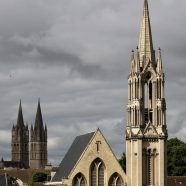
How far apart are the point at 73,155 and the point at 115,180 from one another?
6.37 meters

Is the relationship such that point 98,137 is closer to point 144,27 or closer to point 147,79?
point 147,79

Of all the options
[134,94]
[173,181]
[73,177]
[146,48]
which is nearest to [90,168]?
[73,177]

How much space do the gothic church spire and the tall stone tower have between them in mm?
819

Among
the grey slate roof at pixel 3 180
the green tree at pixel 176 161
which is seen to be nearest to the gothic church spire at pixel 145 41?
the grey slate roof at pixel 3 180

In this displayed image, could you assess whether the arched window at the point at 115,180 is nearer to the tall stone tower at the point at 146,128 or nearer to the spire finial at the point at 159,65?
the tall stone tower at the point at 146,128

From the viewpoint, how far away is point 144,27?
3248 inches

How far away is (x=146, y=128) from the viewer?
78.8 meters

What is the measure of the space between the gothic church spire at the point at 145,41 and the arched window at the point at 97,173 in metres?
11.4

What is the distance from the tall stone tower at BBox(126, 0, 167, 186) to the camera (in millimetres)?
78312

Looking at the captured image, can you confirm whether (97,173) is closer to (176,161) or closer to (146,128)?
(146,128)

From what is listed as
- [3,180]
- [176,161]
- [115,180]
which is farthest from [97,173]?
[176,161]

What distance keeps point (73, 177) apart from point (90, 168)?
208 cm

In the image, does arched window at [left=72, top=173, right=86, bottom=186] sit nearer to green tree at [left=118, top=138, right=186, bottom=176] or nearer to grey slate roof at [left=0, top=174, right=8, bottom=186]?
grey slate roof at [left=0, top=174, right=8, bottom=186]

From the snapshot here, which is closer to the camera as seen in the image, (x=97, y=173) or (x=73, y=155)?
(x=97, y=173)
